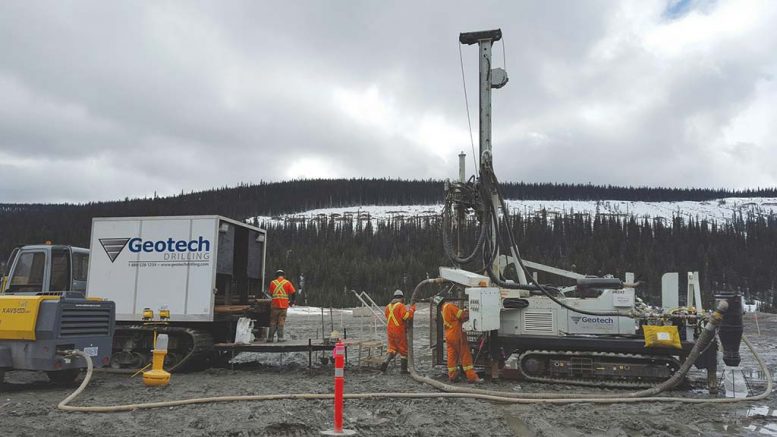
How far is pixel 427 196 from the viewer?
186750mm

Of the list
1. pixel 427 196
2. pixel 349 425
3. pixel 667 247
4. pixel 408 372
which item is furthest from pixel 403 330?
pixel 427 196

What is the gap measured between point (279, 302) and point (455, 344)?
510 cm

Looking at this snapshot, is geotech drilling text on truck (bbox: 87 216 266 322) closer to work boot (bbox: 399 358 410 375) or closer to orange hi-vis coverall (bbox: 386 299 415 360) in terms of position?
orange hi-vis coverall (bbox: 386 299 415 360)

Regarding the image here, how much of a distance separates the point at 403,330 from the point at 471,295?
2102 mm

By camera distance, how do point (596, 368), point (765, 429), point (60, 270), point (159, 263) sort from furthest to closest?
point (159, 263)
point (60, 270)
point (596, 368)
point (765, 429)

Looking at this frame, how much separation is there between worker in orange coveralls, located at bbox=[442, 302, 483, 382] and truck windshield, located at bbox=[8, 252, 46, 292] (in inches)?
349

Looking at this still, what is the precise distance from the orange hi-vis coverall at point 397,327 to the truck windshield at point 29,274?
304 inches

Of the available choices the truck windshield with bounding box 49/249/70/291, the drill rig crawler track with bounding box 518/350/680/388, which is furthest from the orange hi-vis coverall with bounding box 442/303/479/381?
the truck windshield with bounding box 49/249/70/291

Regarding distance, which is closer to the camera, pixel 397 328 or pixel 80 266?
pixel 397 328

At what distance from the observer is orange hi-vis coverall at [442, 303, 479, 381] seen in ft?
37.7

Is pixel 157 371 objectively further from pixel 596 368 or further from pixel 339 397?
pixel 596 368

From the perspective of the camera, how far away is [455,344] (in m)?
11.5

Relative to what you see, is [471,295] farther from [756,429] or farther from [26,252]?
[26,252]

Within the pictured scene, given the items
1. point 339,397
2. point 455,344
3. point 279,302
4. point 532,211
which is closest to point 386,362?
point 455,344
